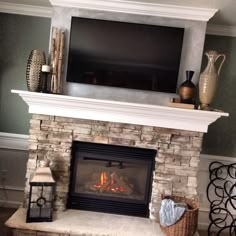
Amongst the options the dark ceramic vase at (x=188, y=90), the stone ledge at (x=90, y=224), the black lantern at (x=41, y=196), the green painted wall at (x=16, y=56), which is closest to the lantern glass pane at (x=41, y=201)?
the black lantern at (x=41, y=196)

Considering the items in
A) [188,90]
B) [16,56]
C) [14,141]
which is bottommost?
[14,141]

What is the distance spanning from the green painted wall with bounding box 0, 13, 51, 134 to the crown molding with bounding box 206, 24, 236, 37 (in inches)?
66.8

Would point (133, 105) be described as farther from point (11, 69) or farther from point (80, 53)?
point (11, 69)

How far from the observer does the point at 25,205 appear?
315 centimetres

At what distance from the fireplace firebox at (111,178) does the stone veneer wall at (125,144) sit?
0.13 m

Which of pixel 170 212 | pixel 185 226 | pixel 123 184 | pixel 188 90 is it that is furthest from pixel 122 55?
pixel 185 226

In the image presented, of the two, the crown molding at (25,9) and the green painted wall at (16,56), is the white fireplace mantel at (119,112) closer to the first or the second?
the green painted wall at (16,56)

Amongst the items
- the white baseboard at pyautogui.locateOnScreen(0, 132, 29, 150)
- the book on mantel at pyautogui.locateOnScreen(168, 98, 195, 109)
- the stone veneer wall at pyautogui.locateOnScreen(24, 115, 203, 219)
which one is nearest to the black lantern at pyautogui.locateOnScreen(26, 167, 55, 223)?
the stone veneer wall at pyautogui.locateOnScreen(24, 115, 203, 219)

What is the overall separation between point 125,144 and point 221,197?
1.32m

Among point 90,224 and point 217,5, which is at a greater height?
point 217,5

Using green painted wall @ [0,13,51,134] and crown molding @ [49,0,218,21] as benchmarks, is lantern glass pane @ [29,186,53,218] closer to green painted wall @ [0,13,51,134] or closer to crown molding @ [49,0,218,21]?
green painted wall @ [0,13,51,134]

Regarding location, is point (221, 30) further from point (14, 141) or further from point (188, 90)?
point (14, 141)

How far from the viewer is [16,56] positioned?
3639 mm

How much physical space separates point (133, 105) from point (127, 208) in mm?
1074
